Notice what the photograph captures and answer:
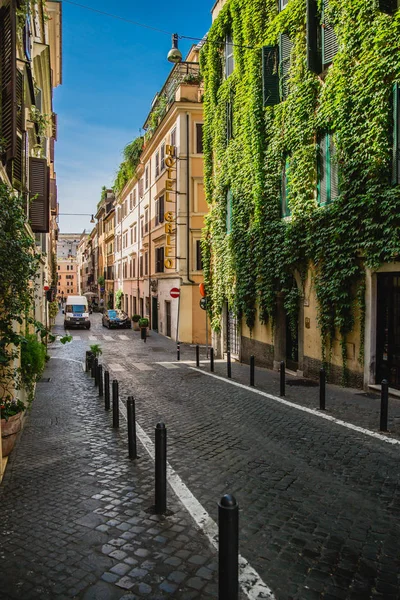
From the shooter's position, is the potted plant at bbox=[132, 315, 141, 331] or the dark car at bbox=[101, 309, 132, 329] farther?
the dark car at bbox=[101, 309, 132, 329]

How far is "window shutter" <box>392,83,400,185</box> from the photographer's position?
1016cm

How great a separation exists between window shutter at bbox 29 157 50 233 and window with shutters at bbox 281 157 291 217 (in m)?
7.29

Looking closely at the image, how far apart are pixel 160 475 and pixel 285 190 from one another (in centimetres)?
1189

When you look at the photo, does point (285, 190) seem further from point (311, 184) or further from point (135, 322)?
point (135, 322)

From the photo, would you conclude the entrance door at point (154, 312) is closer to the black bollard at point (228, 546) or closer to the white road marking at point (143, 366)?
the white road marking at point (143, 366)

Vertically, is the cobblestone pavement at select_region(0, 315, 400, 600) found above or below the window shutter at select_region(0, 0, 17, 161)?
below

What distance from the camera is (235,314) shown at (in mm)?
18672

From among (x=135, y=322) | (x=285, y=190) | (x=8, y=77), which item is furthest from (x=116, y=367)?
(x=135, y=322)

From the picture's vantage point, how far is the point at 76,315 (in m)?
36.3

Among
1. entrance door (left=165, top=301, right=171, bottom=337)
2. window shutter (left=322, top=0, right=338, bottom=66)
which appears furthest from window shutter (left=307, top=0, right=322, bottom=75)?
entrance door (left=165, top=301, right=171, bottom=337)

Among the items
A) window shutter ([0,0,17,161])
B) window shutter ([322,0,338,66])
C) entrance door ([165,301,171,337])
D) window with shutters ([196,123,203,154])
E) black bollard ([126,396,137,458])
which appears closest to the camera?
black bollard ([126,396,137,458])

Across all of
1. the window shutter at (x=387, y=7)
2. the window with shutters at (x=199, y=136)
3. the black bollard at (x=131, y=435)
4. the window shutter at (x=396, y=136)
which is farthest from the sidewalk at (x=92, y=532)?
the window with shutters at (x=199, y=136)

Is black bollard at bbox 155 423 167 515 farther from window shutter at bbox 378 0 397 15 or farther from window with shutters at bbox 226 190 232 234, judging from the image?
window with shutters at bbox 226 190 232 234

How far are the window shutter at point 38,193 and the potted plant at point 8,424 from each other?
627 centimetres
